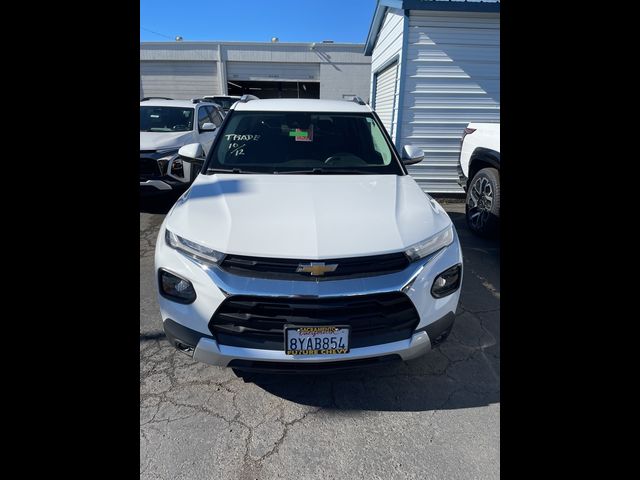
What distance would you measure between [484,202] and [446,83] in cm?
300

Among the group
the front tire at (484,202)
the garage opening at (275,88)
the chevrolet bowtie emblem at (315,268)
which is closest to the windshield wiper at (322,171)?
the chevrolet bowtie emblem at (315,268)

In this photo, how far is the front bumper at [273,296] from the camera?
5.59 feet

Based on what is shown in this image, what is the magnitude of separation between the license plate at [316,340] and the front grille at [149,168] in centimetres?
460

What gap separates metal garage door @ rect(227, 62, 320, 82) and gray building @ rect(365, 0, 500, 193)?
14102 mm

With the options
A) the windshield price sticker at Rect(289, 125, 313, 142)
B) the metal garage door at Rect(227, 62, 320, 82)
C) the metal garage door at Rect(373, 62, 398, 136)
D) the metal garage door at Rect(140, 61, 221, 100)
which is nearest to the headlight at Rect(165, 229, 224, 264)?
the windshield price sticker at Rect(289, 125, 313, 142)

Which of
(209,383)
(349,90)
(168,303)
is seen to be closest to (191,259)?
(168,303)

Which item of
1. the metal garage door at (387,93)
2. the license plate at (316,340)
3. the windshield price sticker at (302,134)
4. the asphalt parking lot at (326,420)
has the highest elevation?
the metal garage door at (387,93)

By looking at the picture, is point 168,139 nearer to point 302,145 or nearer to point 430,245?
point 302,145

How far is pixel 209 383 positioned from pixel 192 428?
0.33 meters

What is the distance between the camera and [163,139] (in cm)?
575

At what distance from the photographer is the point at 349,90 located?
782 inches

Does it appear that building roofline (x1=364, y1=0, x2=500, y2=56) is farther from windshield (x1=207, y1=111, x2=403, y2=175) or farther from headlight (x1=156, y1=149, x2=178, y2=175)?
headlight (x1=156, y1=149, x2=178, y2=175)

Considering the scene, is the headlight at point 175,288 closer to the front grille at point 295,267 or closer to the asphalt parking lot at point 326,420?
the front grille at point 295,267

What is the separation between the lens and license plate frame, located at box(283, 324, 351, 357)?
1.68m
